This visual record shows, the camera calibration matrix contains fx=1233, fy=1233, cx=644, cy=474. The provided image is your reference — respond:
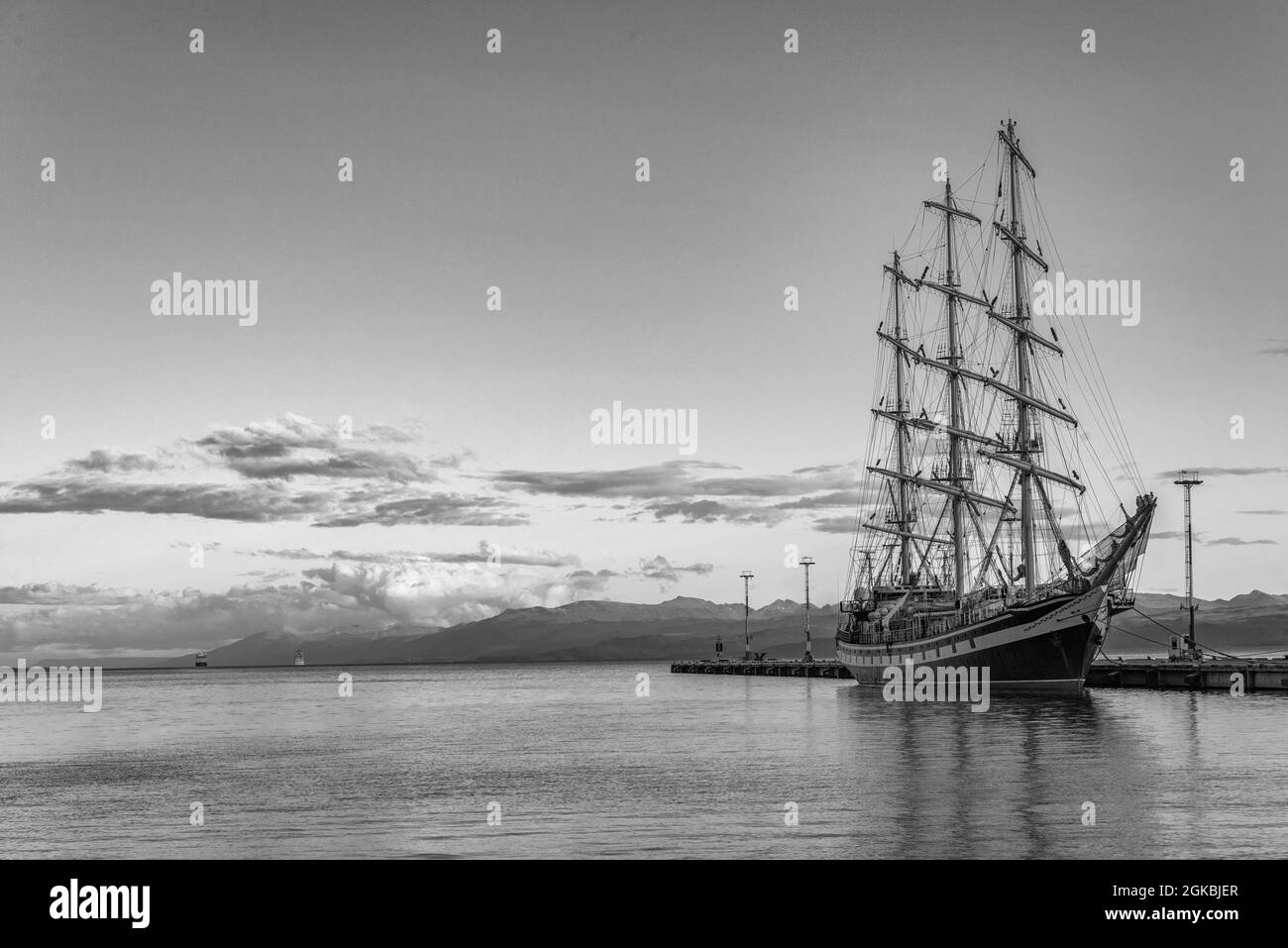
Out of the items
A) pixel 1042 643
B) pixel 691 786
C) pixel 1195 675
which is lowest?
pixel 1195 675

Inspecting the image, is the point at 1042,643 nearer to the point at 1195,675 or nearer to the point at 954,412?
the point at 1195,675

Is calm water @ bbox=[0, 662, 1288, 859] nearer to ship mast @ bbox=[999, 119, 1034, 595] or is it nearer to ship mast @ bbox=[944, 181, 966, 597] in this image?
ship mast @ bbox=[999, 119, 1034, 595]

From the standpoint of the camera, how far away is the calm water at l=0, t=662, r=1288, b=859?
31.5 m

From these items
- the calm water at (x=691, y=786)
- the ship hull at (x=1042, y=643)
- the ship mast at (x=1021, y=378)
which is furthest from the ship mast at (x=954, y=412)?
the calm water at (x=691, y=786)

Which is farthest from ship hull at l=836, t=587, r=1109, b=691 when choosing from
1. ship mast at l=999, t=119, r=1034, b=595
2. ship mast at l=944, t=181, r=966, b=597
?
ship mast at l=944, t=181, r=966, b=597

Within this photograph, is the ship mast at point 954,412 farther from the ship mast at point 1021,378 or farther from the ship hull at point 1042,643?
the ship hull at point 1042,643

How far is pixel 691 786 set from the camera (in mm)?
44719

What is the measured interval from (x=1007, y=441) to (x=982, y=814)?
256 feet

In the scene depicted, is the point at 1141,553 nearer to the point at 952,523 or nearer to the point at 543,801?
the point at 952,523

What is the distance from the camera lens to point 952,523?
123812 millimetres

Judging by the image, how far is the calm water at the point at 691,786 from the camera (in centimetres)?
3152

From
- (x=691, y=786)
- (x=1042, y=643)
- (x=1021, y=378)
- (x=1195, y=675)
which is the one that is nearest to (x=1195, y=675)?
(x=1195, y=675)
